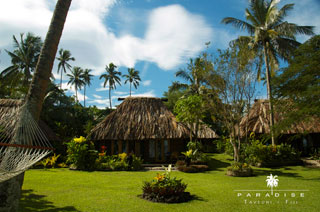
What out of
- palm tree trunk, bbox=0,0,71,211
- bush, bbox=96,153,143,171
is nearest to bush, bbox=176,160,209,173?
bush, bbox=96,153,143,171

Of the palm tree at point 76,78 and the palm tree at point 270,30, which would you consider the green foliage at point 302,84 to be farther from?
the palm tree at point 76,78

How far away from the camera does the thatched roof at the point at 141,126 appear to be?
565 inches

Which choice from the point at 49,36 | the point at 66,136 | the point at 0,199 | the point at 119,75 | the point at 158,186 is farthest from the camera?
the point at 119,75

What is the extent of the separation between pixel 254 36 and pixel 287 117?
954 cm

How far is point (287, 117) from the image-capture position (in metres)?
8.81

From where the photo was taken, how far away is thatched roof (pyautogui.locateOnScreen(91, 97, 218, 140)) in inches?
565

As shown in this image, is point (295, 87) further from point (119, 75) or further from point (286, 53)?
point (119, 75)

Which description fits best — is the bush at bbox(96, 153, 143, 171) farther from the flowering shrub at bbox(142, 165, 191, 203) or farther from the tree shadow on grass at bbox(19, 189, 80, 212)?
the flowering shrub at bbox(142, 165, 191, 203)

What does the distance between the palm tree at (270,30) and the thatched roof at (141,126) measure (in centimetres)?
636

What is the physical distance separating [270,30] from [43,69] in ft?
48.7

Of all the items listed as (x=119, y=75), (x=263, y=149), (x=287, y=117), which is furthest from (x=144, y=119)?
(x=119, y=75)

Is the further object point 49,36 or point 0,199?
point 49,36

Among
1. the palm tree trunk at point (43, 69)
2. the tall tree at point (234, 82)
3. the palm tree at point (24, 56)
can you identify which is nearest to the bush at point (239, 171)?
the tall tree at point (234, 82)

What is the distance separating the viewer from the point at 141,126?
589 inches
